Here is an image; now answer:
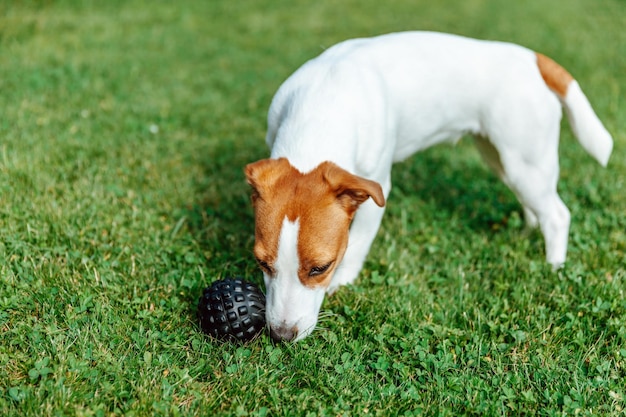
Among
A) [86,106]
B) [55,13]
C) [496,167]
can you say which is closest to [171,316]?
Result: [496,167]

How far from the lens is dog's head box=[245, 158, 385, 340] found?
11.6 ft

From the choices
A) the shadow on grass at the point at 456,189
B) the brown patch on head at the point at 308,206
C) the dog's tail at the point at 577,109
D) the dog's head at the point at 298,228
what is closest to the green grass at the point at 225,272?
the shadow on grass at the point at 456,189

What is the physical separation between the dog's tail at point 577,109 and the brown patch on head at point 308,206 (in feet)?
6.99

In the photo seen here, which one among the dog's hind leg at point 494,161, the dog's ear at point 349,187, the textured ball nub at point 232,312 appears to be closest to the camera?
the dog's ear at point 349,187

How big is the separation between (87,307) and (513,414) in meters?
2.54

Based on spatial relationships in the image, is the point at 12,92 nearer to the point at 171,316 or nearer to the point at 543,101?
the point at 171,316

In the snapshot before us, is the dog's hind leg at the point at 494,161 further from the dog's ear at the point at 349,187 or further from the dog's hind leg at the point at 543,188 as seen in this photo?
the dog's ear at the point at 349,187

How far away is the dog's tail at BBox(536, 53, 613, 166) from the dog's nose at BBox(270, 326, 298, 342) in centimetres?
274

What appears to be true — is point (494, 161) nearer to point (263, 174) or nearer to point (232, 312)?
point (263, 174)

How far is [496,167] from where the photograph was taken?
5.36 meters

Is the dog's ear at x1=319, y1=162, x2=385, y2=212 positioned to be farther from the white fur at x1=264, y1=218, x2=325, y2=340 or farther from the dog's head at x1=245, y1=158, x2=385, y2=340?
the white fur at x1=264, y1=218, x2=325, y2=340

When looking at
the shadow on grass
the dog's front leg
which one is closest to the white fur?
the dog's front leg

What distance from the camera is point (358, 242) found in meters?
4.50

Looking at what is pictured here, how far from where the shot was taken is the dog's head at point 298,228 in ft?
11.6
